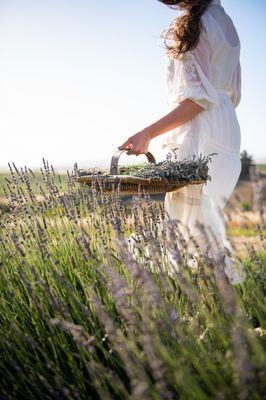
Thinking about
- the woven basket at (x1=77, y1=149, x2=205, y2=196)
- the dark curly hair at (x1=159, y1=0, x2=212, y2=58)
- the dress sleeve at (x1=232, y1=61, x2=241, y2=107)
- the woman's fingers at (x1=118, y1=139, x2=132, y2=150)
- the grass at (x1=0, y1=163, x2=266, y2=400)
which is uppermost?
the dark curly hair at (x1=159, y1=0, x2=212, y2=58)

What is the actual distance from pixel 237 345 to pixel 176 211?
2.66 meters

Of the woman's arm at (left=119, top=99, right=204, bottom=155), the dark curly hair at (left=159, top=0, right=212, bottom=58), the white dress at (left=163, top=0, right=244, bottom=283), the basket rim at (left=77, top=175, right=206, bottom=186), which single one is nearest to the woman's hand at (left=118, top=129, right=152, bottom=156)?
the woman's arm at (left=119, top=99, right=204, bottom=155)

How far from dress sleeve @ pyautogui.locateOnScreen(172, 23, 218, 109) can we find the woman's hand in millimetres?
460

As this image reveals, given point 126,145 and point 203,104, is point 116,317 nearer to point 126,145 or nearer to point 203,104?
point 126,145

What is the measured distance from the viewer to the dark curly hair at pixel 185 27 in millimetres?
3744

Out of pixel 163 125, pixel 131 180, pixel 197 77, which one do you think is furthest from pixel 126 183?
pixel 197 77

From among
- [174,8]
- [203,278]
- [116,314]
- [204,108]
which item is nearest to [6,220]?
[116,314]

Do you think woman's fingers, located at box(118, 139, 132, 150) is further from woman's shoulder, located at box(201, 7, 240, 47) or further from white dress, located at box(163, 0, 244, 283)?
woman's shoulder, located at box(201, 7, 240, 47)

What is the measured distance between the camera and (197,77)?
12.5 feet

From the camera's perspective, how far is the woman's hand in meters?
3.50

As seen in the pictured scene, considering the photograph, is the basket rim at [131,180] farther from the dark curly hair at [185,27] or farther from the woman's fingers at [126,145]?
the dark curly hair at [185,27]

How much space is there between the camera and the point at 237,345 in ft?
4.62

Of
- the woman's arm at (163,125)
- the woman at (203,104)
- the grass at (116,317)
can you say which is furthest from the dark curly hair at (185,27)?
the grass at (116,317)

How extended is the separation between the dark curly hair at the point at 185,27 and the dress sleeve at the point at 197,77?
0.05 metres
